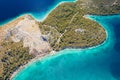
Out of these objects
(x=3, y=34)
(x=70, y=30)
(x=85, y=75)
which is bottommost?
(x=85, y=75)

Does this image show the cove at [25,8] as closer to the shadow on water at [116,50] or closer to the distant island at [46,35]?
the distant island at [46,35]

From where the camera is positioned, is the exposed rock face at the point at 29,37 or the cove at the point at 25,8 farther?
the cove at the point at 25,8

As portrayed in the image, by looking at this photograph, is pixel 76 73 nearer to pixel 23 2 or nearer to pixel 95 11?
pixel 95 11

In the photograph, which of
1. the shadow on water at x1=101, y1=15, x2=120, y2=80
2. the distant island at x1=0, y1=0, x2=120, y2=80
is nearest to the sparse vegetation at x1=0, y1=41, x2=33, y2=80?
the distant island at x1=0, y1=0, x2=120, y2=80

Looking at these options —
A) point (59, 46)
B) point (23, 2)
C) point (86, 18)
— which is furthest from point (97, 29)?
point (23, 2)

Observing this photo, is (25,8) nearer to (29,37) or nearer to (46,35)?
(46,35)

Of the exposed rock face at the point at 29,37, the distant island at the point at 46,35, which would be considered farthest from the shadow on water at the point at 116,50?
the exposed rock face at the point at 29,37

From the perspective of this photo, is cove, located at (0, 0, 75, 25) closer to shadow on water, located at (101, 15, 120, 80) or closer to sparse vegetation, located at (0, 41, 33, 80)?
sparse vegetation, located at (0, 41, 33, 80)
